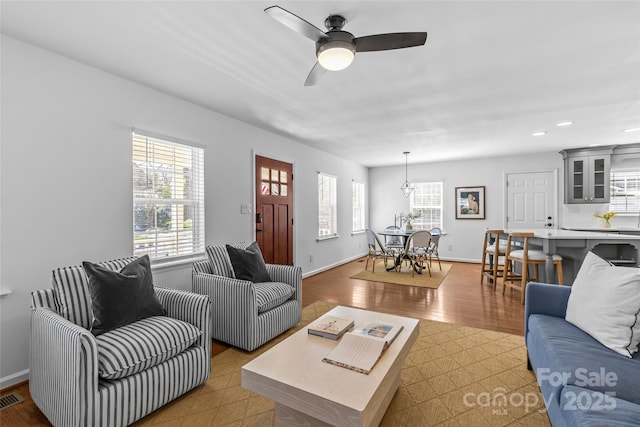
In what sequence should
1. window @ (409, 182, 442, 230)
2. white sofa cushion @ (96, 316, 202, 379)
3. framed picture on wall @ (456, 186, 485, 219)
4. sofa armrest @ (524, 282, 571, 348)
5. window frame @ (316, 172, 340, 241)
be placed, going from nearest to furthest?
A: white sofa cushion @ (96, 316, 202, 379) < sofa armrest @ (524, 282, 571, 348) < window frame @ (316, 172, 340, 241) < framed picture on wall @ (456, 186, 485, 219) < window @ (409, 182, 442, 230)

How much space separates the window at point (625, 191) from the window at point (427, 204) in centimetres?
313

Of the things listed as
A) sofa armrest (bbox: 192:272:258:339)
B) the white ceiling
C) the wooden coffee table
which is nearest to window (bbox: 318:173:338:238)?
the white ceiling

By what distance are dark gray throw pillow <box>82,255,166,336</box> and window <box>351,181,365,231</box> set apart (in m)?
5.70

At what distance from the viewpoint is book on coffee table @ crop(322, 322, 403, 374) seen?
1.58 metres

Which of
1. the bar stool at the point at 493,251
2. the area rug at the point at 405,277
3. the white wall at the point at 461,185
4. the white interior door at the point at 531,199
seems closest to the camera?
the bar stool at the point at 493,251

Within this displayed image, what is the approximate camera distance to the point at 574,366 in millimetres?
1446

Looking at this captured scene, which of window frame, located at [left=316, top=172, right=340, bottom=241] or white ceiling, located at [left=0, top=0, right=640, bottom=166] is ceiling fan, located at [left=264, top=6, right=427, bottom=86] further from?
window frame, located at [left=316, top=172, right=340, bottom=241]

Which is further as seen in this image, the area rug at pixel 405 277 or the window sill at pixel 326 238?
the window sill at pixel 326 238

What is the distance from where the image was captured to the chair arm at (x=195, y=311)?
213cm

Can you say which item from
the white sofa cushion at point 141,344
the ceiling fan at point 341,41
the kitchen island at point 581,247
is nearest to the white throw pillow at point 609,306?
the ceiling fan at point 341,41

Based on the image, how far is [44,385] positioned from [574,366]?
288 cm

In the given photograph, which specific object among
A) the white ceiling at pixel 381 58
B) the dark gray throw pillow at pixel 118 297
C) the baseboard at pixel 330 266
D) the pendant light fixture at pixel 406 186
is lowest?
the baseboard at pixel 330 266

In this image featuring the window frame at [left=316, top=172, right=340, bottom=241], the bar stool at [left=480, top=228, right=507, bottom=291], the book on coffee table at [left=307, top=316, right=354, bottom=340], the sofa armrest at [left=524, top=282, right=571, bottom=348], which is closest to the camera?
the book on coffee table at [left=307, top=316, right=354, bottom=340]

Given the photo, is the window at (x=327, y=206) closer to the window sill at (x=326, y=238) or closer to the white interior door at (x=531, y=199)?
the window sill at (x=326, y=238)
